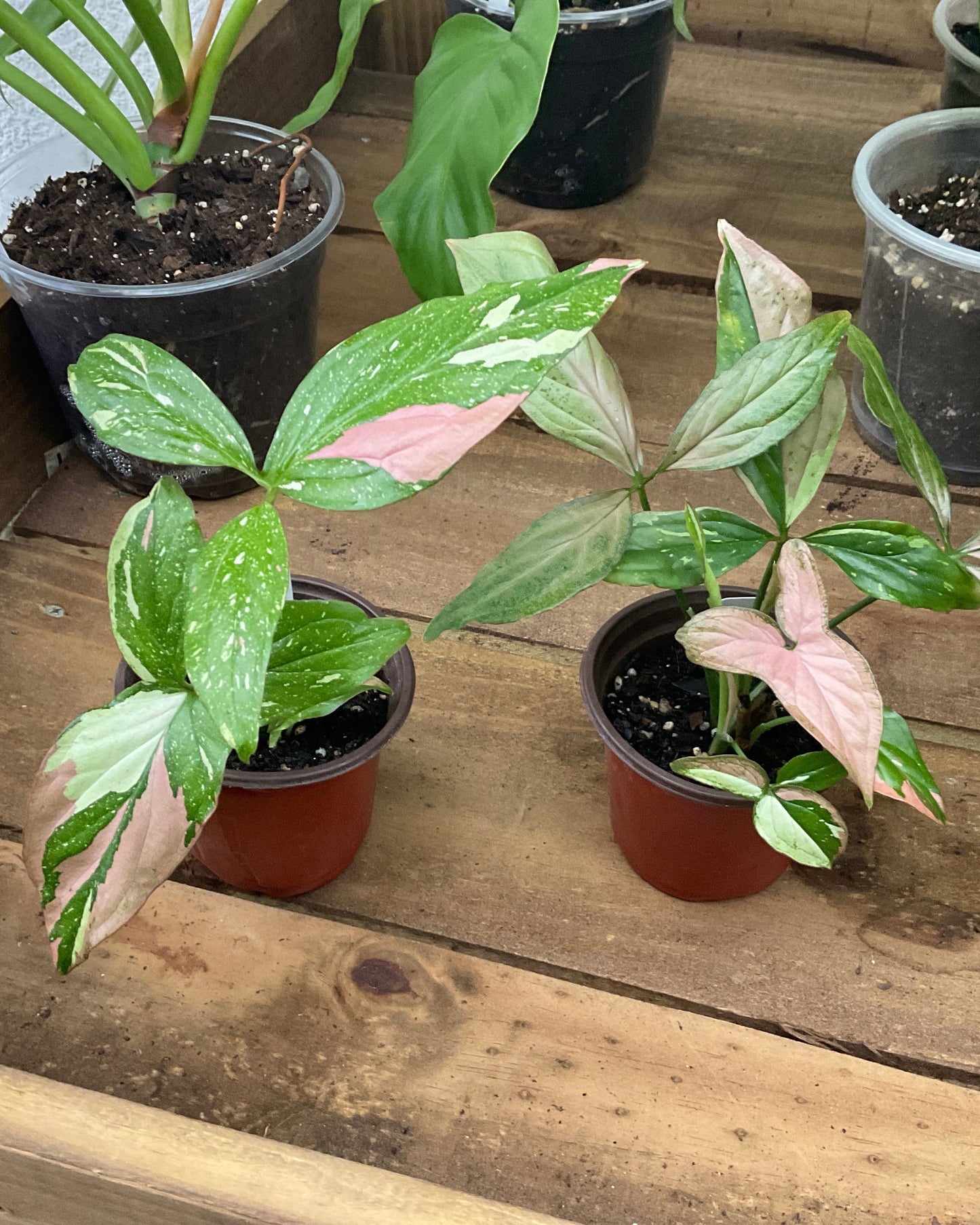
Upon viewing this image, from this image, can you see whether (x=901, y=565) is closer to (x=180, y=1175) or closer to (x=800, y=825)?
(x=800, y=825)

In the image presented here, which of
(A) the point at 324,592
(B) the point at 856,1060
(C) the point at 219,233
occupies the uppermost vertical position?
(C) the point at 219,233

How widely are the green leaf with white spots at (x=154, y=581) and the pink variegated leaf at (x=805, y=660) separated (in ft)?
0.77

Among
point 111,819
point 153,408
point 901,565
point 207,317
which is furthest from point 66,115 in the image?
point 901,565

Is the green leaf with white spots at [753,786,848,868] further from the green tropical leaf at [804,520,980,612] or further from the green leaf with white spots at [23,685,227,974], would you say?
the green leaf with white spots at [23,685,227,974]

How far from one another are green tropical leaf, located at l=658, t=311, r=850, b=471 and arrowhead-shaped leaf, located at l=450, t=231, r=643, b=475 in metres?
0.03

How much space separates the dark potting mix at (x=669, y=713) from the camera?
0.66m

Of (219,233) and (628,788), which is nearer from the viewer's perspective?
(628,788)

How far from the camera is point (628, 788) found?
65 cm

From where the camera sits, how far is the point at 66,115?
2.70ft

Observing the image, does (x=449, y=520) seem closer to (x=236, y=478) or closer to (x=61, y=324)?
(x=236, y=478)

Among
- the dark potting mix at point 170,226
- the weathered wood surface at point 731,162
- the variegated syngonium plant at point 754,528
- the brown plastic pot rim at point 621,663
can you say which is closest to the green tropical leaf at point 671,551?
the variegated syngonium plant at point 754,528

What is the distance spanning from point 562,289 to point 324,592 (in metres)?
0.31

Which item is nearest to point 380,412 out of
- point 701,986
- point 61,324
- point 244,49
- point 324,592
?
point 324,592

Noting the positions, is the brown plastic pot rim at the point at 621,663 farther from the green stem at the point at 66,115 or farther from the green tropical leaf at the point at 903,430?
the green stem at the point at 66,115
